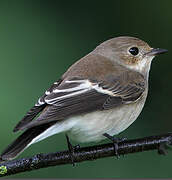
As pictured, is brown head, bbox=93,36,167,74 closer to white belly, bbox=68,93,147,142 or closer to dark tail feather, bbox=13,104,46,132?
white belly, bbox=68,93,147,142

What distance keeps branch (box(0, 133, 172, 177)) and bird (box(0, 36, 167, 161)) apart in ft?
0.38

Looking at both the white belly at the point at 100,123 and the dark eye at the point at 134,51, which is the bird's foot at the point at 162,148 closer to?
the white belly at the point at 100,123

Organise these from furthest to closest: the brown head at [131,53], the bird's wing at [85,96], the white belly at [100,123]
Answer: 1. the brown head at [131,53]
2. the white belly at [100,123]
3. the bird's wing at [85,96]

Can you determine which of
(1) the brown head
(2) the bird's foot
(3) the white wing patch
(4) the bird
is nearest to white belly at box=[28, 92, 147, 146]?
(4) the bird

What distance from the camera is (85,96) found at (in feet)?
13.7

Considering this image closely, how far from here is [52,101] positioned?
3.97 m

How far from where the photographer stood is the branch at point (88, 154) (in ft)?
11.6

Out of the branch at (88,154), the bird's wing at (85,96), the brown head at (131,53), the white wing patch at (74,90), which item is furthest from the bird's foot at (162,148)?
the brown head at (131,53)

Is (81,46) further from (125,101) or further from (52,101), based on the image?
(52,101)

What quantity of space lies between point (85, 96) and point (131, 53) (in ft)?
3.43

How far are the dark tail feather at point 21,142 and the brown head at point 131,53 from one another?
1.45 meters

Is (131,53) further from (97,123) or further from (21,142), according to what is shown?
(21,142)

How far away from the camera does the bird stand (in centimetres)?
375

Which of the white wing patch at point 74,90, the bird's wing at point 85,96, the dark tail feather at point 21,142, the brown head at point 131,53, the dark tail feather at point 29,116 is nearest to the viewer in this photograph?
the dark tail feather at point 21,142
